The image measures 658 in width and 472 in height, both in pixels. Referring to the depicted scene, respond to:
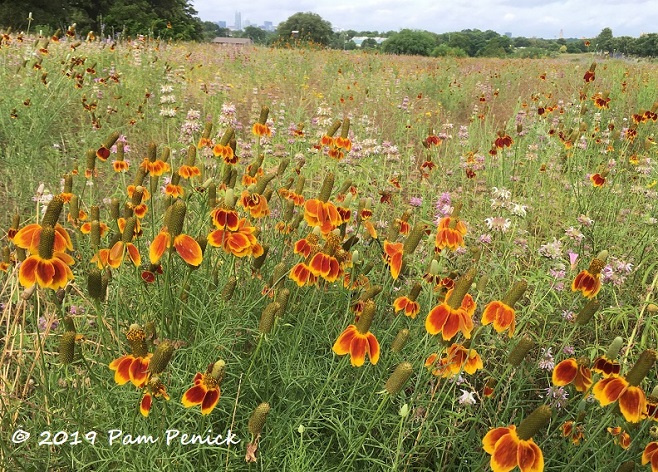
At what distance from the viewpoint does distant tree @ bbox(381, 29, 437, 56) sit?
45531 millimetres

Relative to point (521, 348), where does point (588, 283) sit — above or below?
above

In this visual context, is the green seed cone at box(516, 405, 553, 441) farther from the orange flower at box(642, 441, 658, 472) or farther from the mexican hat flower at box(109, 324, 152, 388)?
the mexican hat flower at box(109, 324, 152, 388)

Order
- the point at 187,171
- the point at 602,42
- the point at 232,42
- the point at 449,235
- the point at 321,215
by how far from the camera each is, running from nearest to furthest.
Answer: the point at 321,215
the point at 449,235
the point at 187,171
the point at 602,42
the point at 232,42

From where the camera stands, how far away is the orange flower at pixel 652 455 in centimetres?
113

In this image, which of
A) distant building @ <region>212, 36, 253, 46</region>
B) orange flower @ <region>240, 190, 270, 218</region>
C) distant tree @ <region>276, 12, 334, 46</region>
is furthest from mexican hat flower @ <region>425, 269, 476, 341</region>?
distant tree @ <region>276, 12, 334, 46</region>

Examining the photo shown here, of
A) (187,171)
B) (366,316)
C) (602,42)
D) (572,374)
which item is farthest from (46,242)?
(602,42)

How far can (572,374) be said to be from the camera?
1345mm

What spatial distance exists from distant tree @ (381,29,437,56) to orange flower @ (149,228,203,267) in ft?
153

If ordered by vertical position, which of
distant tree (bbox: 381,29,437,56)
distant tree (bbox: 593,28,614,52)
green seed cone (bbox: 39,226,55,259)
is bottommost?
green seed cone (bbox: 39,226,55,259)

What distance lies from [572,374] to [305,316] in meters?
0.75

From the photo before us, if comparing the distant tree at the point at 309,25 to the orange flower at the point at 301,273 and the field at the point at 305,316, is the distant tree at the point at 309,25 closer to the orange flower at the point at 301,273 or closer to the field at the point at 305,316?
the field at the point at 305,316

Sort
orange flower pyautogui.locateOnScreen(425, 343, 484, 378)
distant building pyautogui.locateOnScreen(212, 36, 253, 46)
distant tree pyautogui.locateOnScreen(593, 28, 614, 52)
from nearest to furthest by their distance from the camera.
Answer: orange flower pyautogui.locateOnScreen(425, 343, 484, 378), distant tree pyautogui.locateOnScreen(593, 28, 614, 52), distant building pyautogui.locateOnScreen(212, 36, 253, 46)

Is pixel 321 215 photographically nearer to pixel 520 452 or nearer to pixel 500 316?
pixel 500 316

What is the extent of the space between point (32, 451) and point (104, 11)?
99.7 ft
